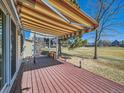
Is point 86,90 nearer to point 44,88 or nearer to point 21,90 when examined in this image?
point 44,88

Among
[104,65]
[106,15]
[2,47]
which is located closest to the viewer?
[2,47]

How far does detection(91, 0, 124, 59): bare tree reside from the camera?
22.1m

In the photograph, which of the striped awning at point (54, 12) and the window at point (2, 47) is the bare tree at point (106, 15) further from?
the window at point (2, 47)

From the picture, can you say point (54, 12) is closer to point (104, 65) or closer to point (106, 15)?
point (104, 65)

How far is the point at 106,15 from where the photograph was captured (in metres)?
22.9

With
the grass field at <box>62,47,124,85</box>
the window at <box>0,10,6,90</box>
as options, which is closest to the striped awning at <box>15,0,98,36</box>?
the window at <box>0,10,6,90</box>

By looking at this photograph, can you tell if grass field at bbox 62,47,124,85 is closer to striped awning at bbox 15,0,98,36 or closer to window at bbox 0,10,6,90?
striped awning at bbox 15,0,98,36

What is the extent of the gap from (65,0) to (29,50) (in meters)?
17.0

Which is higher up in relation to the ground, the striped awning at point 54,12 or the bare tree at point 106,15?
the bare tree at point 106,15

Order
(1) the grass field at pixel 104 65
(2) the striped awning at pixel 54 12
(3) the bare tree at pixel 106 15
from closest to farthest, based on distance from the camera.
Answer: (2) the striped awning at pixel 54 12
(1) the grass field at pixel 104 65
(3) the bare tree at pixel 106 15

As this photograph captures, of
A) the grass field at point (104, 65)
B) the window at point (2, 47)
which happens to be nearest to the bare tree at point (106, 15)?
the grass field at point (104, 65)

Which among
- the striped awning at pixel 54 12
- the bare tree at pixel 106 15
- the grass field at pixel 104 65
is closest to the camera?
the striped awning at pixel 54 12

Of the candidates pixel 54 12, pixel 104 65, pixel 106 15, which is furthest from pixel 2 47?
pixel 106 15

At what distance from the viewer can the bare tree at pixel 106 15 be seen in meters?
22.1
